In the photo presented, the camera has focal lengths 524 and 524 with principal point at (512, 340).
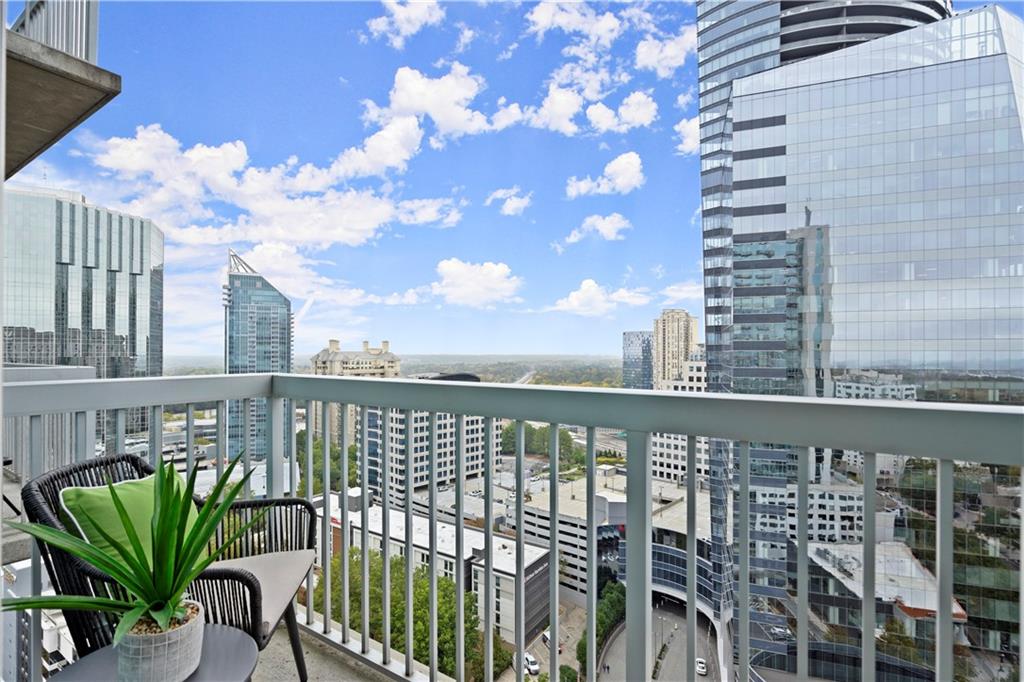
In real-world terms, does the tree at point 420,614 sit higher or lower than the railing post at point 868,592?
lower

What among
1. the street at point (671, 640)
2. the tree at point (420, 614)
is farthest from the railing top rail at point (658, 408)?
the tree at point (420, 614)

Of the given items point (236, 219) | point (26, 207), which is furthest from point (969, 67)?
point (236, 219)

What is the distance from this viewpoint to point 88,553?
1.08 metres

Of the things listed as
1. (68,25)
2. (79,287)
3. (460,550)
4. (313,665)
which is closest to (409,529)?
(460,550)

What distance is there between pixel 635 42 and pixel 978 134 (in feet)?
7.62

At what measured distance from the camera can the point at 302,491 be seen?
8.13 ft

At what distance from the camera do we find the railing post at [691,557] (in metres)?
1.39

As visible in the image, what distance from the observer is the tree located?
1.83 metres

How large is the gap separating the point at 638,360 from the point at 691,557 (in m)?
0.84

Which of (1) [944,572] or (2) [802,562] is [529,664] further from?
(1) [944,572]

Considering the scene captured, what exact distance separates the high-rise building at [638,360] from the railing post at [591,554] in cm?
25

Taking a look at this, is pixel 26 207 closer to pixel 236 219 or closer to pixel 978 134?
pixel 236 219

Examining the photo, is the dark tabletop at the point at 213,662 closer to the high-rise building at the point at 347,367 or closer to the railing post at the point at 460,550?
the railing post at the point at 460,550

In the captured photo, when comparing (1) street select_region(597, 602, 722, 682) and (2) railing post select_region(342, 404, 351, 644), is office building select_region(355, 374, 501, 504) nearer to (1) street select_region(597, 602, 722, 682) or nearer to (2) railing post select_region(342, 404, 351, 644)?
(2) railing post select_region(342, 404, 351, 644)
